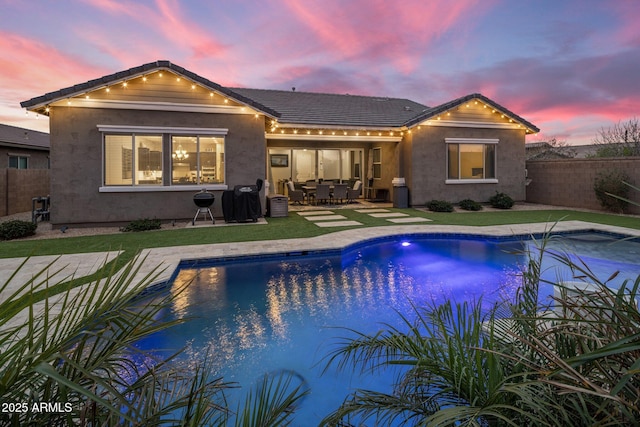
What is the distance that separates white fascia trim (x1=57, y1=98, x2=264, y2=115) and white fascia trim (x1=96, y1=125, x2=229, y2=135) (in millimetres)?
568

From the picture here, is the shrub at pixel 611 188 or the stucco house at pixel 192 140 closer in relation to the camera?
the stucco house at pixel 192 140

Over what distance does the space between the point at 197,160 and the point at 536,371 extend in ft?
38.0

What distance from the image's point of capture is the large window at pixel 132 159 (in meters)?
10.7

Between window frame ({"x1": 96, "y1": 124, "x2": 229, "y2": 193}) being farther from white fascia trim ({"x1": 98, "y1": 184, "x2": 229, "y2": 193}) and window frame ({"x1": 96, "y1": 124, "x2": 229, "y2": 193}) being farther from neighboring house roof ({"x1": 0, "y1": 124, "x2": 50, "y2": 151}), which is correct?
neighboring house roof ({"x1": 0, "y1": 124, "x2": 50, "y2": 151})

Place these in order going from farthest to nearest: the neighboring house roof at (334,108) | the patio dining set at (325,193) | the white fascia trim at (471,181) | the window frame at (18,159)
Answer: the window frame at (18,159), the patio dining set at (325,193), the white fascia trim at (471,181), the neighboring house roof at (334,108)

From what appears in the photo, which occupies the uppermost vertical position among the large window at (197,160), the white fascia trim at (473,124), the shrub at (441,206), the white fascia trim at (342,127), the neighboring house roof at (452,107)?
the neighboring house roof at (452,107)

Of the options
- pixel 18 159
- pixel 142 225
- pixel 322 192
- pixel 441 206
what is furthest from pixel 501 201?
pixel 18 159

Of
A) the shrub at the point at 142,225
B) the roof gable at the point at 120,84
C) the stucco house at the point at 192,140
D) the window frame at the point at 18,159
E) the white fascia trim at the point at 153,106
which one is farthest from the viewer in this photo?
the window frame at the point at 18,159

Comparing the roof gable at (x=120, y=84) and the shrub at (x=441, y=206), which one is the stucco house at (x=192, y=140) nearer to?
the roof gable at (x=120, y=84)

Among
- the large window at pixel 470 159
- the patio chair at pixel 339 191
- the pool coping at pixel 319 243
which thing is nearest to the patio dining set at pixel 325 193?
the patio chair at pixel 339 191

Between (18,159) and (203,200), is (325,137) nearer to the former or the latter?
(203,200)

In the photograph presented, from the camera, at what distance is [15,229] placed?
8.88 m

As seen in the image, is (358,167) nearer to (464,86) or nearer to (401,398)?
(464,86)

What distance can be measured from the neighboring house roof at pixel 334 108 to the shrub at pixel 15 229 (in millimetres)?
8231
